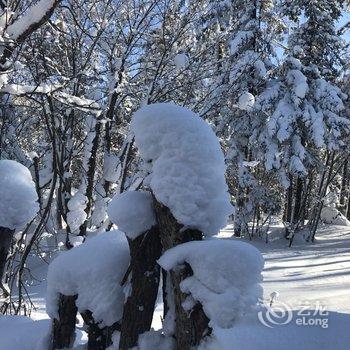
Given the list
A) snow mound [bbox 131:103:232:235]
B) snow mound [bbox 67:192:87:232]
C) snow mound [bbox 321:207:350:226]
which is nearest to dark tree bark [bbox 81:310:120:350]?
snow mound [bbox 131:103:232:235]

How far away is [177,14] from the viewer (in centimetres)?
676

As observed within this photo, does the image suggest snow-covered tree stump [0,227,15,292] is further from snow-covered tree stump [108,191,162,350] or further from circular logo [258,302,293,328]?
circular logo [258,302,293,328]

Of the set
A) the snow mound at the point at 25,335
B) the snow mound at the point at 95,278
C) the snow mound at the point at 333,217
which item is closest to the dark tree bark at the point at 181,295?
the snow mound at the point at 95,278

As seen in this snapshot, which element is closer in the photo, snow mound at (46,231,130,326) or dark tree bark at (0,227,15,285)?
snow mound at (46,231,130,326)

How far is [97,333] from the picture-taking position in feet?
8.34

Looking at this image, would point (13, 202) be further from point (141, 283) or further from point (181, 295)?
point (181, 295)

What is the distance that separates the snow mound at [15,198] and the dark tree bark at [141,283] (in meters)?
0.87

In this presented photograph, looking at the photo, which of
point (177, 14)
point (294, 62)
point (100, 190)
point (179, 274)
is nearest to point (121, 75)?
point (177, 14)

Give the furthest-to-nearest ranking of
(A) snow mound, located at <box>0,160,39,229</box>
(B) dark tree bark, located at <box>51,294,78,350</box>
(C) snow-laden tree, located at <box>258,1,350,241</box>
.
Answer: (C) snow-laden tree, located at <box>258,1,350,241</box>
(A) snow mound, located at <box>0,160,39,229</box>
(B) dark tree bark, located at <box>51,294,78,350</box>

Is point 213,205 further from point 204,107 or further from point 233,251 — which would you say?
point 204,107

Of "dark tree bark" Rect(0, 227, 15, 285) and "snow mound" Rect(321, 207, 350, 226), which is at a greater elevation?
"dark tree bark" Rect(0, 227, 15, 285)

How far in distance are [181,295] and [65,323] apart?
0.87 metres

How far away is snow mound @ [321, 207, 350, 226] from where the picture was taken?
26266 millimetres

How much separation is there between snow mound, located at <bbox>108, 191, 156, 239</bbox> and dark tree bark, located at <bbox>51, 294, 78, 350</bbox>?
584 millimetres
